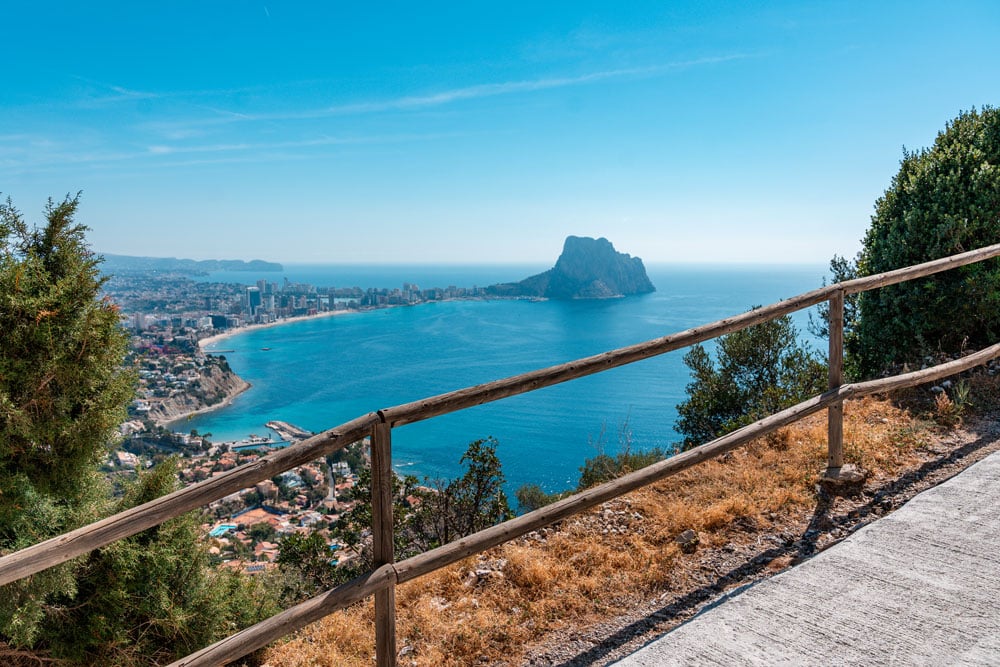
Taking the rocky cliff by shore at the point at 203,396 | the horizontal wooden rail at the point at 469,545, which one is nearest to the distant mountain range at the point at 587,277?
the rocky cliff by shore at the point at 203,396

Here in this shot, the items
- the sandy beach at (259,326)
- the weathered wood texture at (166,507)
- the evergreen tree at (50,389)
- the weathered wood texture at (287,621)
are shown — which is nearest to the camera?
the weathered wood texture at (166,507)

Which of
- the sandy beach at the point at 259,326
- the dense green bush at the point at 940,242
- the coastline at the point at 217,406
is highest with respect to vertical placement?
the dense green bush at the point at 940,242

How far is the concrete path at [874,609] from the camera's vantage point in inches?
70.4

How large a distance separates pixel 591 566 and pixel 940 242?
15.5 ft

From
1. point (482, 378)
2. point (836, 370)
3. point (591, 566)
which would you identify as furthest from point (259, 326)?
point (836, 370)

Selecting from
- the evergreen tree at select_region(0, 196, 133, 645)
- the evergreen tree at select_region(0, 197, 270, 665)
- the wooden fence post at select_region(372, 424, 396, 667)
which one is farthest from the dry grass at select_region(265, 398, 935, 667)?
the evergreen tree at select_region(0, 196, 133, 645)

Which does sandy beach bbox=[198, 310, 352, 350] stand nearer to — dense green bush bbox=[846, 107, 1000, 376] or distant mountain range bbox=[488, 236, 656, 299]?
distant mountain range bbox=[488, 236, 656, 299]

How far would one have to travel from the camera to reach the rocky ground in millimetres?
2348

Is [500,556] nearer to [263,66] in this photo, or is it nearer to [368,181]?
[263,66]

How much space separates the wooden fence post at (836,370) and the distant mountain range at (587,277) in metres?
76.9

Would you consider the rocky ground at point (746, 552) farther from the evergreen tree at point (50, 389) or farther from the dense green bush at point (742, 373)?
the dense green bush at point (742, 373)

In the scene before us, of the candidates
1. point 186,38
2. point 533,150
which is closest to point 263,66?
point 186,38

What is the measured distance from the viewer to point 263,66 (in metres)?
48.1

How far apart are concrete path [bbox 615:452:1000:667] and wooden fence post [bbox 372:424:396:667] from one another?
2.67 ft
